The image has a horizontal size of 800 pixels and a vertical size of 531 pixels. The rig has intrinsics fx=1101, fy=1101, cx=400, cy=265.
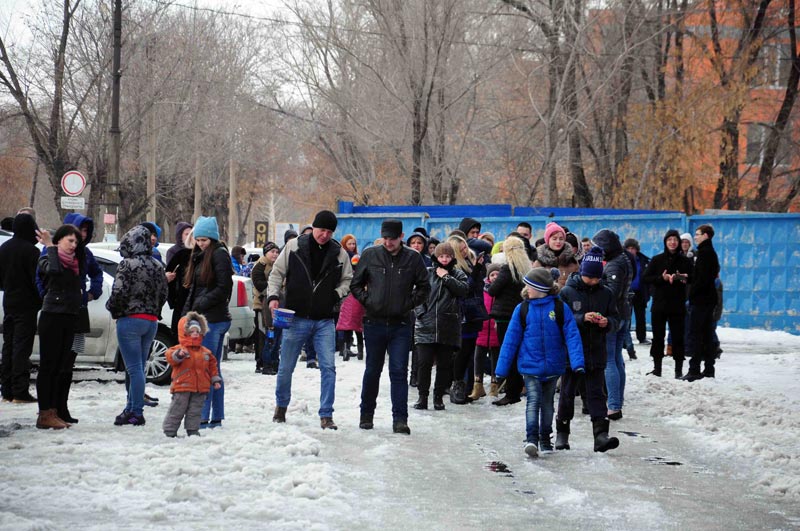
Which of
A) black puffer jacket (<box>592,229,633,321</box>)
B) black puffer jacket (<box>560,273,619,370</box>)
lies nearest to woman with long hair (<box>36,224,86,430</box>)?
black puffer jacket (<box>560,273,619,370</box>)

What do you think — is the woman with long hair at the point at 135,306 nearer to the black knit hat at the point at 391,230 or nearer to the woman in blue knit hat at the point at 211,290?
the woman in blue knit hat at the point at 211,290

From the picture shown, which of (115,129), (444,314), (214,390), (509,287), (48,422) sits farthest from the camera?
(115,129)

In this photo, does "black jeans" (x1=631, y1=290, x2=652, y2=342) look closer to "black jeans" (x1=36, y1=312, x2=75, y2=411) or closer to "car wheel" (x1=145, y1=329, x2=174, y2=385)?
"car wheel" (x1=145, y1=329, x2=174, y2=385)

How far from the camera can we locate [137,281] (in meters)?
10.0

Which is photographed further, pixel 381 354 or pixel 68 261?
pixel 381 354

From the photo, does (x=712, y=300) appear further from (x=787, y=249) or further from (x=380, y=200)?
(x=380, y=200)

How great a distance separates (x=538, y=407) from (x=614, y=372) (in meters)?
2.13

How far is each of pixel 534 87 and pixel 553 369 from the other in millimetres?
22210

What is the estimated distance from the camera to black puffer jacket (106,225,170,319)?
32.8ft

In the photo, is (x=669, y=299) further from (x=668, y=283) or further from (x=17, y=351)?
(x=17, y=351)

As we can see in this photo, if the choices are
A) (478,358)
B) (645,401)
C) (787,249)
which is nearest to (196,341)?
(478,358)

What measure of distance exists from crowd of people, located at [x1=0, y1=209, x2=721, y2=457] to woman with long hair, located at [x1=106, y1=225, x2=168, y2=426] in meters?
0.01

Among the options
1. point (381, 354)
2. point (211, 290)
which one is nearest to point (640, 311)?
point (381, 354)

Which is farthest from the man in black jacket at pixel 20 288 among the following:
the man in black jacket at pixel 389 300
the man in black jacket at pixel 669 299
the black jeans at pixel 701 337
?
the black jeans at pixel 701 337
